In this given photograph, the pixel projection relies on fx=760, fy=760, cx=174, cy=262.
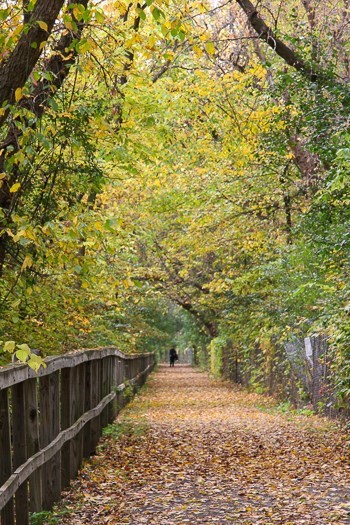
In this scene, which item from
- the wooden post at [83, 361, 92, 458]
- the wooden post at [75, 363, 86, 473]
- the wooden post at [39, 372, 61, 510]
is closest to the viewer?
the wooden post at [39, 372, 61, 510]

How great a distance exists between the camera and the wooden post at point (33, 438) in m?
5.78

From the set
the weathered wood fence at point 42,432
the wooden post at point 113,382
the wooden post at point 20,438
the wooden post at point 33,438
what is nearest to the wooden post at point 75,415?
the weathered wood fence at point 42,432

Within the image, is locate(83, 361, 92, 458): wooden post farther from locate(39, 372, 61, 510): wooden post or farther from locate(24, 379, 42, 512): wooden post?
locate(24, 379, 42, 512): wooden post

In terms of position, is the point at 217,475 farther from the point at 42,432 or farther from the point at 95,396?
the point at 42,432

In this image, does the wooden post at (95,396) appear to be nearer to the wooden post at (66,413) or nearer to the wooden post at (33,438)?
the wooden post at (66,413)

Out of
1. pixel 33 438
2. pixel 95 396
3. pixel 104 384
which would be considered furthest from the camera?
pixel 104 384

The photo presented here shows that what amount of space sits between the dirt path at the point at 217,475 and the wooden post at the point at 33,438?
368 millimetres

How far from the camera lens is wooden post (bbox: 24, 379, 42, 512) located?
5.78m

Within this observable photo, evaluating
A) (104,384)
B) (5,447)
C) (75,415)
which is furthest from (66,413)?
(104,384)

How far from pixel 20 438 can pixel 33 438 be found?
40 centimetres

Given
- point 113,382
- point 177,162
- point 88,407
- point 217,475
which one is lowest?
point 217,475

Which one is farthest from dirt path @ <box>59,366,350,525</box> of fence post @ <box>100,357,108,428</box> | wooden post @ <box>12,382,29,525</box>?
wooden post @ <box>12,382,29,525</box>

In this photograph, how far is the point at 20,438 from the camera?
18.1 ft

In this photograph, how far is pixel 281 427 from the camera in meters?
13.4
